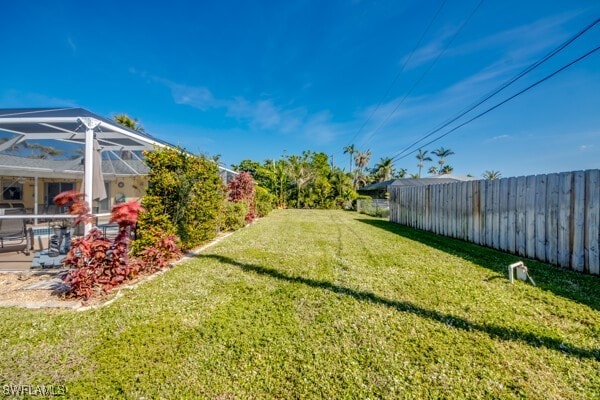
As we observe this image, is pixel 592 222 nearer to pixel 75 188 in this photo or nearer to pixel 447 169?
pixel 75 188

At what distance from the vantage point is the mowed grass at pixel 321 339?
2.25 metres

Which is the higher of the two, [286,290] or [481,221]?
[481,221]

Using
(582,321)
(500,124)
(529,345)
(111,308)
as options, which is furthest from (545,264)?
(500,124)

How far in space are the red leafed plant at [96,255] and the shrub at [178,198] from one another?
3.58ft

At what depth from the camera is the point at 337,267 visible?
18.8 ft

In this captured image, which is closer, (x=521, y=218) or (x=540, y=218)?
(x=540, y=218)

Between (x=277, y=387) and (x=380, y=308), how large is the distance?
202cm

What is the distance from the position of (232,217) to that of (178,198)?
5.19 meters

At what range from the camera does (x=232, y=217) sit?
456 inches

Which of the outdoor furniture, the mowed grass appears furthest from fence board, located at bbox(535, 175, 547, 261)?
the outdoor furniture

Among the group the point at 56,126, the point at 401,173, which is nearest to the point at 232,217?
the point at 56,126

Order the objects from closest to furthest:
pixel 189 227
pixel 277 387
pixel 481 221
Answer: pixel 277 387
pixel 189 227
pixel 481 221

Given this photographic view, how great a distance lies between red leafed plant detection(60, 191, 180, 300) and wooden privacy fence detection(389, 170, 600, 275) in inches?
334

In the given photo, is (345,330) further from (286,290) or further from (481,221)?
(481,221)
